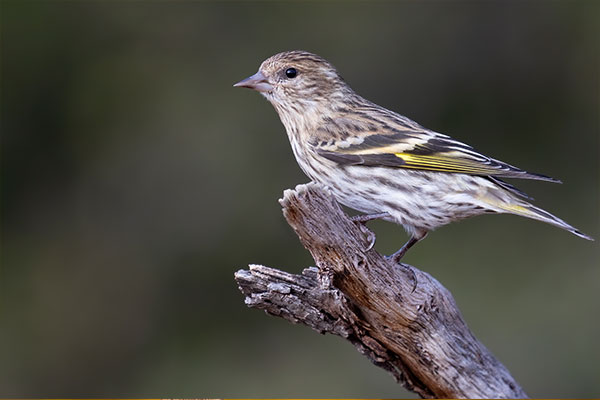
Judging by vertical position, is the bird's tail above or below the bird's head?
below

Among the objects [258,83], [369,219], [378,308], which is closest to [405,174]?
[369,219]

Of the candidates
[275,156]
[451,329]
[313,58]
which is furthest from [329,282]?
[275,156]

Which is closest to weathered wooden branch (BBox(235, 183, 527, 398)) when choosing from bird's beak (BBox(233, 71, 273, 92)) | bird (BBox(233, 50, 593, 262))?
bird (BBox(233, 50, 593, 262))

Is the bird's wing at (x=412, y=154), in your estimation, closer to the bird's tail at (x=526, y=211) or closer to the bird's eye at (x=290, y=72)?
the bird's tail at (x=526, y=211)

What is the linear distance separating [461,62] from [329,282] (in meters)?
4.98

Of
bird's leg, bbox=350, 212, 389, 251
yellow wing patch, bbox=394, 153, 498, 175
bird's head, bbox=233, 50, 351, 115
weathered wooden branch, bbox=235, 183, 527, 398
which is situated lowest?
weathered wooden branch, bbox=235, 183, 527, 398

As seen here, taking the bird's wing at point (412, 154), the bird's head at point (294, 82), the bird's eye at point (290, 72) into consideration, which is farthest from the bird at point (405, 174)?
the bird's eye at point (290, 72)

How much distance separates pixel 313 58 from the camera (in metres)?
5.89

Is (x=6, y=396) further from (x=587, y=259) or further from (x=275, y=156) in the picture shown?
(x=587, y=259)

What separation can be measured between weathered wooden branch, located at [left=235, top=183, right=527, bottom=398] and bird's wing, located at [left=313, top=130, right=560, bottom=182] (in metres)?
0.67

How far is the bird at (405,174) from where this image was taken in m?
5.08

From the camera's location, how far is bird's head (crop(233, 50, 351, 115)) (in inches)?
228

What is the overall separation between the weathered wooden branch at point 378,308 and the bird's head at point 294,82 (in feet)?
4.73

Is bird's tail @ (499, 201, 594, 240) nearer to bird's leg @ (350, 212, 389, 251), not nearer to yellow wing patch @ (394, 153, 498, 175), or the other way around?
yellow wing patch @ (394, 153, 498, 175)
